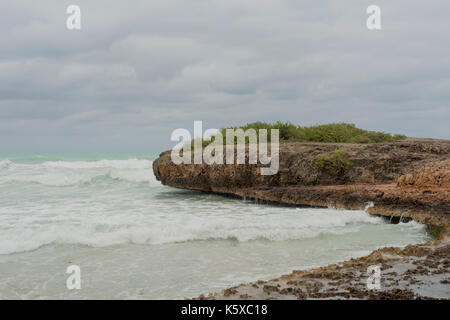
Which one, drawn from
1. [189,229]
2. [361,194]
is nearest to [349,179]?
[361,194]

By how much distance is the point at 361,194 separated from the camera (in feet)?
37.9

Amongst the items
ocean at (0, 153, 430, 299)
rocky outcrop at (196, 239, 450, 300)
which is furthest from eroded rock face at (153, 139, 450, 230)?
rocky outcrop at (196, 239, 450, 300)

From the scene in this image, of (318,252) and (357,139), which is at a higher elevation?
(357,139)

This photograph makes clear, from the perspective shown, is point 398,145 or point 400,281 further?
point 398,145

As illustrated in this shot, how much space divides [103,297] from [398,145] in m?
12.6

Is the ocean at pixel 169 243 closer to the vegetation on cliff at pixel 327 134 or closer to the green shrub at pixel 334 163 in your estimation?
the green shrub at pixel 334 163

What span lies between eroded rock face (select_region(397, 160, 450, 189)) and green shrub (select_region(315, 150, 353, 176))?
2.51 m

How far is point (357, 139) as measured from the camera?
17.6 meters

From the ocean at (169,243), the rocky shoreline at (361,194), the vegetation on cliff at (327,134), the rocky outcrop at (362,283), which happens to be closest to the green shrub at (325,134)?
the vegetation on cliff at (327,134)

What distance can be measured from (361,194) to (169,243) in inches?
245

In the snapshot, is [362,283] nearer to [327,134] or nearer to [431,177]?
[431,177]

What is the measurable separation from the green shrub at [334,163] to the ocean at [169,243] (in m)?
2.24
